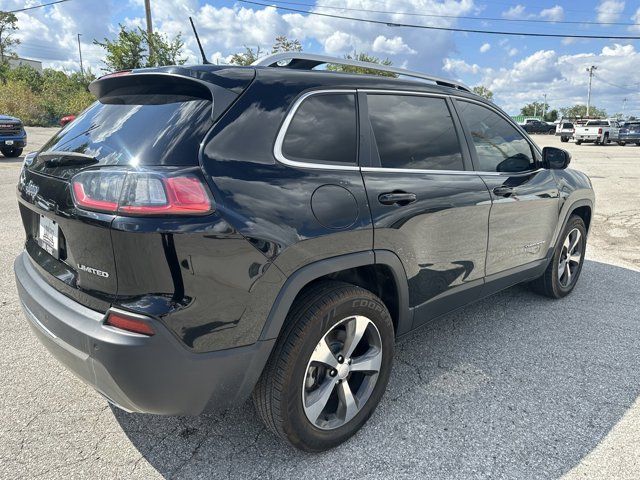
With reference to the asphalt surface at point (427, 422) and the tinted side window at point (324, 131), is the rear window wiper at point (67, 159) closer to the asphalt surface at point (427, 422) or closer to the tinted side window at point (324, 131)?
the tinted side window at point (324, 131)

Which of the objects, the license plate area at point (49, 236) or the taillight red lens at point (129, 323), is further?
the license plate area at point (49, 236)

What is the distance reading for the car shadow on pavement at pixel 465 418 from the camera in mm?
2328

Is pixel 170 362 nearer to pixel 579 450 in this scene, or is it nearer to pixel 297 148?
pixel 297 148

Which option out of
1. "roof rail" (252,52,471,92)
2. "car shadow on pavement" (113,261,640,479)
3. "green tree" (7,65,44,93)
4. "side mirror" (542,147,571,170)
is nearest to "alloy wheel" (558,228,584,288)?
"car shadow on pavement" (113,261,640,479)

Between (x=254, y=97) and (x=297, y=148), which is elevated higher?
(x=254, y=97)

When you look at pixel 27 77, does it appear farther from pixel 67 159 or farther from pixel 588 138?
pixel 67 159

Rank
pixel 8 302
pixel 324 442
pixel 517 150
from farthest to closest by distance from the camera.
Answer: pixel 8 302 → pixel 517 150 → pixel 324 442

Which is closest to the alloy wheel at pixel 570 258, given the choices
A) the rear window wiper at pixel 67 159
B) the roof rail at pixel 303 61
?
the roof rail at pixel 303 61

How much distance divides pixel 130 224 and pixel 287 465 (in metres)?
1.37

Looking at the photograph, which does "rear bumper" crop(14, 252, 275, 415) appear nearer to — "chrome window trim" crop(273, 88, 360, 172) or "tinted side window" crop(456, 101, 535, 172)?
"chrome window trim" crop(273, 88, 360, 172)

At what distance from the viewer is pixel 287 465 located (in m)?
2.32

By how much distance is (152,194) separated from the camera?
1.84 metres

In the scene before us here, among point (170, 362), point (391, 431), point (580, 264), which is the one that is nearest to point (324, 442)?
point (391, 431)

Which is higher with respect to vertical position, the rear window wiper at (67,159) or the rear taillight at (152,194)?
the rear window wiper at (67,159)
